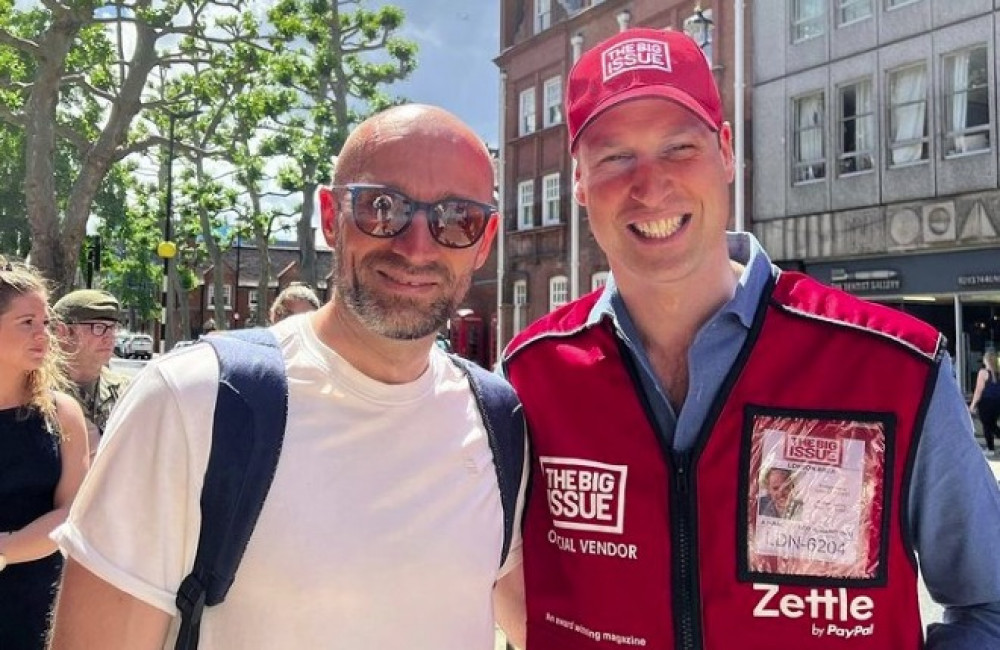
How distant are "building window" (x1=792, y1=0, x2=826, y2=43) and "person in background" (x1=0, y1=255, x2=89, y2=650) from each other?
64.2 ft

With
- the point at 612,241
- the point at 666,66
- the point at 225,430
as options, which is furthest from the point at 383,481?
the point at 666,66

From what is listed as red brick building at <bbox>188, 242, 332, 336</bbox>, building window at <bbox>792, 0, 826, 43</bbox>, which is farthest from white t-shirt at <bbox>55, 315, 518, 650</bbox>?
red brick building at <bbox>188, 242, 332, 336</bbox>

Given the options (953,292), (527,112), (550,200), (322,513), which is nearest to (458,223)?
(322,513)

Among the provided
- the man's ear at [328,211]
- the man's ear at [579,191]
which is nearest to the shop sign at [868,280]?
the man's ear at [579,191]

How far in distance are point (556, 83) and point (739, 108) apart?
9.18 metres

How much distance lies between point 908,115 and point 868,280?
3.50 metres

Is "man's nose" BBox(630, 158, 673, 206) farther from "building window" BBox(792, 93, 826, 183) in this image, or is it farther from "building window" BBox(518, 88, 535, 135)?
"building window" BBox(518, 88, 535, 135)

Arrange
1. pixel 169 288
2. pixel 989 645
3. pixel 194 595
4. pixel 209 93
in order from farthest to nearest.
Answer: pixel 169 288 → pixel 209 93 → pixel 989 645 → pixel 194 595

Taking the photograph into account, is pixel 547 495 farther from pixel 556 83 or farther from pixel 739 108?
pixel 556 83

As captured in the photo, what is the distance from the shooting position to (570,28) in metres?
27.7

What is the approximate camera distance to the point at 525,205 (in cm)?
2930

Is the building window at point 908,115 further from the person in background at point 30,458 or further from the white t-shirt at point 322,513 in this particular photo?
the white t-shirt at point 322,513

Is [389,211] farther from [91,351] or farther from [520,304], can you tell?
[520,304]

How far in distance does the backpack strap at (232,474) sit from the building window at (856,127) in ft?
62.4
